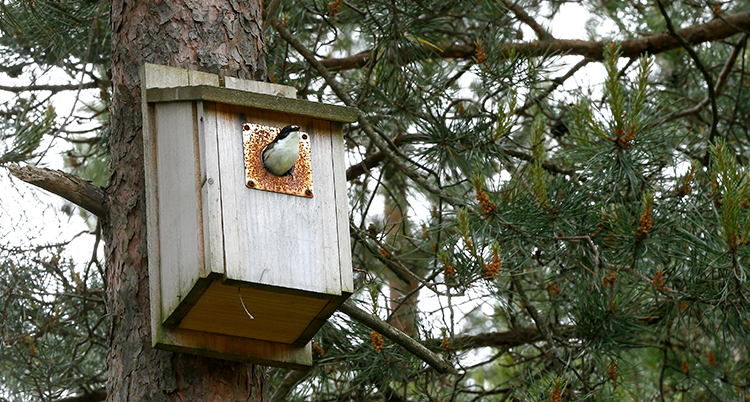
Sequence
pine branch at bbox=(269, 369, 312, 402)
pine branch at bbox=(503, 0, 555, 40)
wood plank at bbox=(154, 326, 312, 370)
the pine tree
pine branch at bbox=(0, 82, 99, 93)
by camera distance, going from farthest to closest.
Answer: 1. pine branch at bbox=(503, 0, 555, 40)
2. pine branch at bbox=(0, 82, 99, 93)
3. pine branch at bbox=(269, 369, 312, 402)
4. the pine tree
5. wood plank at bbox=(154, 326, 312, 370)

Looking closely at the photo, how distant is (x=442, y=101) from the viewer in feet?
11.1

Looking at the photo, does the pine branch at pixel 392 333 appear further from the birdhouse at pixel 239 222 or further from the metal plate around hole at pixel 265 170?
the metal plate around hole at pixel 265 170

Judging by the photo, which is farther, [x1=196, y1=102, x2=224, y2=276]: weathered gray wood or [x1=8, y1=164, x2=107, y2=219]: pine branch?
[x1=8, y1=164, x2=107, y2=219]: pine branch

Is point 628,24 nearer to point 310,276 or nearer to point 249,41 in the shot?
point 249,41

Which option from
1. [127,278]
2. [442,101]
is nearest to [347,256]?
[127,278]

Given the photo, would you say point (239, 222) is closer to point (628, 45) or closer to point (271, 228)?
point (271, 228)

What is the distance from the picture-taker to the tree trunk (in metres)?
1.88

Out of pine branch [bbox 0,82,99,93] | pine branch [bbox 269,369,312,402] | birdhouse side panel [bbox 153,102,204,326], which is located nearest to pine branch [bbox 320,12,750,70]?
pine branch [bbox 0,82,99,93]

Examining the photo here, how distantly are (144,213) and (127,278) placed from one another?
0.46 feet

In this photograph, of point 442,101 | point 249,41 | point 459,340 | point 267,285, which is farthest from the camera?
point 442,101

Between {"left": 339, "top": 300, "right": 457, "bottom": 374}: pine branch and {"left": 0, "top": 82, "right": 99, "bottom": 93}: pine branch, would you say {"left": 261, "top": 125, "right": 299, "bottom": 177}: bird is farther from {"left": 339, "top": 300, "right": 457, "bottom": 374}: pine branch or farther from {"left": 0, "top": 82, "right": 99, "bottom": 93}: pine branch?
{"left": 0, "top": 82, "right": 99, "bottom": 93}: pine branch

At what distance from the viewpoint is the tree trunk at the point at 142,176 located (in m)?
1.88

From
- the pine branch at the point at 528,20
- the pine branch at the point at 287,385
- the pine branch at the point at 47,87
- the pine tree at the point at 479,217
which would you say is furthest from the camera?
the pine branch at the point at 528,20

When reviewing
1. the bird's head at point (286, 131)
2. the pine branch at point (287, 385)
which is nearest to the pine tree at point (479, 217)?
the pine branch at point (287, 385)
